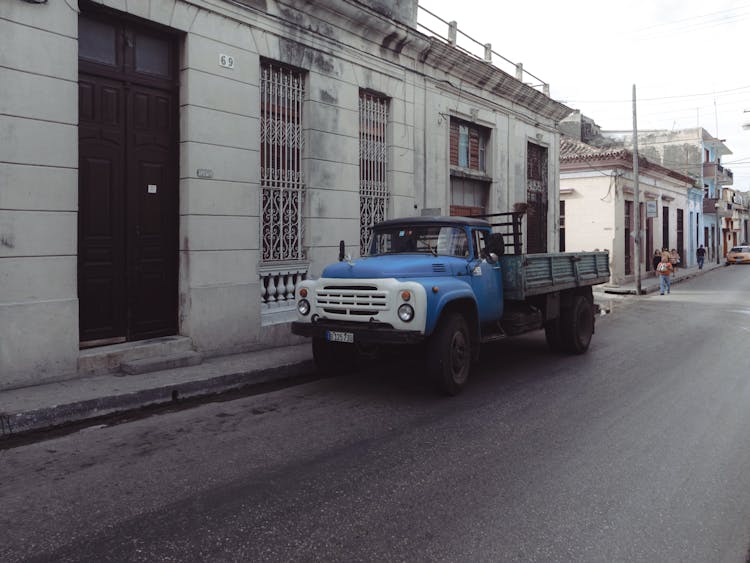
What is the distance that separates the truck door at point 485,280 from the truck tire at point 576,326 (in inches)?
78.4

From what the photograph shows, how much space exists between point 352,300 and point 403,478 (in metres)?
2.72

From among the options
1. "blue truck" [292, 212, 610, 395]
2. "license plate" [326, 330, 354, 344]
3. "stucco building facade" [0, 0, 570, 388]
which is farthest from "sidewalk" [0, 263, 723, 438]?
"license plate" [326, 330, 354, 344]

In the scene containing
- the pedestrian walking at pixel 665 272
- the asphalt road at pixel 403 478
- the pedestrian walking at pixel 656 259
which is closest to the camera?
the asphalt road at pixel 403 478

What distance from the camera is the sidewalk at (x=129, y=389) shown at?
5523 mm

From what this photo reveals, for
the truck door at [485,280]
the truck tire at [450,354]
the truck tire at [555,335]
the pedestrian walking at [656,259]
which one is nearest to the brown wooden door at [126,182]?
the truck tire at [450,354]

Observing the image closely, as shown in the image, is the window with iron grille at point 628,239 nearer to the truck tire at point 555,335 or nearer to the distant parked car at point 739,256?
the distant parked car at point 739,256

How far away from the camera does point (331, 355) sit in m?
7.44

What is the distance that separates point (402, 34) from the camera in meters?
11.9

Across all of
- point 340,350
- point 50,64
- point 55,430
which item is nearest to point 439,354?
point 340,350

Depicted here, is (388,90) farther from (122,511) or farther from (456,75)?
(122,511)

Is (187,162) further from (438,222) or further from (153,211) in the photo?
(438,222)

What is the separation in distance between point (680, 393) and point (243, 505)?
519 centimetres

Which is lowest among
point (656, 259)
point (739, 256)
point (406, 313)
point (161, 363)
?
point (161, 363)

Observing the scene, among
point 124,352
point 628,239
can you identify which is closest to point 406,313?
point 124,352
